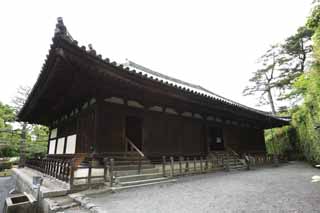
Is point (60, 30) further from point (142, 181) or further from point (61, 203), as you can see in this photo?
point (142, 181)

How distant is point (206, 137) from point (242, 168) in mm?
2393

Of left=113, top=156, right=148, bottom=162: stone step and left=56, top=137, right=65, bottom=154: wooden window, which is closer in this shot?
left=113, top=156, right=148, bottom=162: stone step

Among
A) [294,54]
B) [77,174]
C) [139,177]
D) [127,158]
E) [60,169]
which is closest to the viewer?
[60,169]

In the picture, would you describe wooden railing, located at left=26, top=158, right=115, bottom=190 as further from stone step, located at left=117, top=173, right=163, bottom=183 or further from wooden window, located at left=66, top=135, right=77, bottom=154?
wooden window, located at left=66, top=135, right=77, bottom=154

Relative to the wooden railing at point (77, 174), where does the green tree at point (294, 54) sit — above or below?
above

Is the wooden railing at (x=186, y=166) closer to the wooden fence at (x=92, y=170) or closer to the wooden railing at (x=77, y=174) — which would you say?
the wooden fence at (x=92, y=170)

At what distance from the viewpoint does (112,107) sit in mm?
5730

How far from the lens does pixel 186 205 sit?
3.21 metres

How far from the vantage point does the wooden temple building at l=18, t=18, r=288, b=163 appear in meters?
4.19

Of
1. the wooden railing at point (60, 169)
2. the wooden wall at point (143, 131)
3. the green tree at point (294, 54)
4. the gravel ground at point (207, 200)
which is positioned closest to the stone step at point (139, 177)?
the gravel ground at point (207, 200)

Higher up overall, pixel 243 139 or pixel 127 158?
pixel 243 139

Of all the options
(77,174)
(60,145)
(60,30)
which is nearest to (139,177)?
(77,174)

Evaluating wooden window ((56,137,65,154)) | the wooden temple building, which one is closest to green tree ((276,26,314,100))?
the wooden temple building

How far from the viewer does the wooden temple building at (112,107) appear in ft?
13.7
